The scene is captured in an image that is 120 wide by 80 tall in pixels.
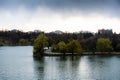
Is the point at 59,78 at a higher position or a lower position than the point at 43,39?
lower

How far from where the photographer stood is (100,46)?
75875 millimetres

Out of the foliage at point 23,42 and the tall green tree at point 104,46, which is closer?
the tall green tree at point 104,46

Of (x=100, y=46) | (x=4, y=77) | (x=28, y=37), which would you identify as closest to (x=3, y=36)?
(x=28, y=37)

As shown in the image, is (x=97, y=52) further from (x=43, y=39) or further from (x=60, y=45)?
(x=43, y=39)

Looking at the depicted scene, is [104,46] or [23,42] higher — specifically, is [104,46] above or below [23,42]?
below

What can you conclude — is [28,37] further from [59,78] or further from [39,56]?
[59,78]

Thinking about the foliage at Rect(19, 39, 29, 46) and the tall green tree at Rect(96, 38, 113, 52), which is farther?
the foliage at Rect(19, 39, 29, 46)

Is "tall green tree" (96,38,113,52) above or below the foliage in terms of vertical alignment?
below

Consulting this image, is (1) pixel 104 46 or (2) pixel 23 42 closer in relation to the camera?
(1) pixel 104 46

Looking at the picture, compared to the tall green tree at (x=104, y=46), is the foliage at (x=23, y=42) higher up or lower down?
higher up

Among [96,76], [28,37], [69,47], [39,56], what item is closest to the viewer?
[96,76]

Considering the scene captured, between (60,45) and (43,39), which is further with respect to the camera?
(60,45)

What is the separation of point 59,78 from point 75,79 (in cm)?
160

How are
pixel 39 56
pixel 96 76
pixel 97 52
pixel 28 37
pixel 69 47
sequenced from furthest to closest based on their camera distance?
pixel 28 37
pixel 97 52
pixel 69 47
pixel 39 56
pixel 96 76
